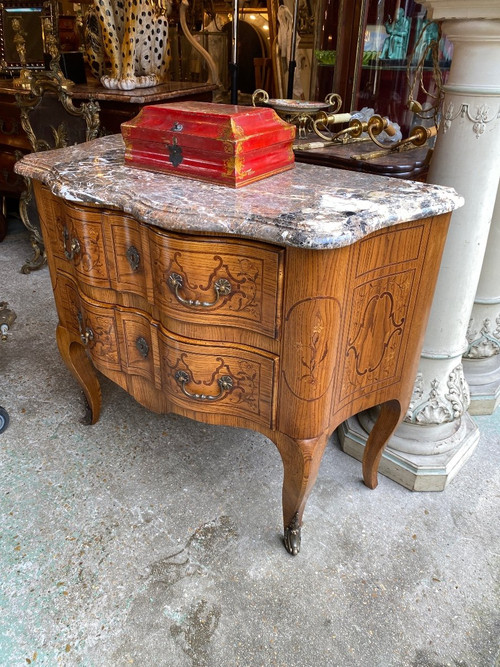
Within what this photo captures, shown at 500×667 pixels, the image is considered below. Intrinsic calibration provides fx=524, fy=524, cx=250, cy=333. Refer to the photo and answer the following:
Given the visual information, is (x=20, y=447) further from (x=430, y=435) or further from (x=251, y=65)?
(x=251, y=65)

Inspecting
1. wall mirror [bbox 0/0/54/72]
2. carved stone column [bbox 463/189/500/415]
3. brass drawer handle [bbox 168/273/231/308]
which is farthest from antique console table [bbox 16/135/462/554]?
wall mirror [bbox 0/0/54/72]

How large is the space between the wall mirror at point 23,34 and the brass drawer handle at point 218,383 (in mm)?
2591

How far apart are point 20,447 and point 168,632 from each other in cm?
87

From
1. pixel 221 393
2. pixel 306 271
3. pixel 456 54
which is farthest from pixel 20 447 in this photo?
pixel 456 54

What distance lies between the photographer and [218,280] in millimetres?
1056

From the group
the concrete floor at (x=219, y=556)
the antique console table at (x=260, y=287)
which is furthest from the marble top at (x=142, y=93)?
the concrete floor at (x=219, y=556)

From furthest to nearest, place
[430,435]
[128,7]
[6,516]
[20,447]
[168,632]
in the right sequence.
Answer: [128,7]
[20,447]
[430,435]
[6,516]
[168,632]

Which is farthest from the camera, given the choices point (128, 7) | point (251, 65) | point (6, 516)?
point (251, 65)

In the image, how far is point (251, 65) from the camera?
406cm

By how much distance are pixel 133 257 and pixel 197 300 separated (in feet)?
0.68

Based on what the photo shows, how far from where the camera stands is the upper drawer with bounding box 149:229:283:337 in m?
1.01

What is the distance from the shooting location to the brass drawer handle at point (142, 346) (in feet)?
4.25

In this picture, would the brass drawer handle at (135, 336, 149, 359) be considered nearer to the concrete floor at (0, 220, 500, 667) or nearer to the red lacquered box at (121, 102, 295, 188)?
the red lacquered box at (121, 102, 295, 188)

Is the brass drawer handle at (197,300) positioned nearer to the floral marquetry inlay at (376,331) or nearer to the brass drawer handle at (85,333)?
the floral marquetry inlay at (376,331)
